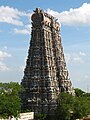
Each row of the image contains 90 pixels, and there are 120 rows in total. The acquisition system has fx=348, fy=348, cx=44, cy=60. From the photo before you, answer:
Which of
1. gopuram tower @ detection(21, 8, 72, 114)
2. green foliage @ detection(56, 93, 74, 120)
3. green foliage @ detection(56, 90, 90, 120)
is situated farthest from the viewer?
Answer: gopuram tower @ detection(21, 8, 72, 114)

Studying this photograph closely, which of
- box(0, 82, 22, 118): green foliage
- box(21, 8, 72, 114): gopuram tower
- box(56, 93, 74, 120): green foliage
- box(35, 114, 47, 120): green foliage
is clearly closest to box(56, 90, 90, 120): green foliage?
box(56, 93, 74, 120): green foliage

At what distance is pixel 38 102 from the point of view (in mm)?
104000

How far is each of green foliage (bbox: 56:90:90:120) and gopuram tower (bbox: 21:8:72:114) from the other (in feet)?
11.2

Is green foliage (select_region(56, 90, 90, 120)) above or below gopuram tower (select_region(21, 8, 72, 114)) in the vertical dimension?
below

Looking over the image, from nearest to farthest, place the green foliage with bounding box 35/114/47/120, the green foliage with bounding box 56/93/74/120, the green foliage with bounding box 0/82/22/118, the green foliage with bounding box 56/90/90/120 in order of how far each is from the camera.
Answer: the green foliage with bounding box 0/82/22/118 < the green foliage with bounding box 56/93/74/120 < the green foliage with bounding box 56/90/90/120 < the green foliage with bounding box 35/114/47/120

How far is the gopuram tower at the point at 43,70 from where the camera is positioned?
104 metres

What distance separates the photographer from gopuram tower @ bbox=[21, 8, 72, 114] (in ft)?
341

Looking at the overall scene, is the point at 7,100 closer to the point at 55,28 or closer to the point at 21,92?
the point at 21,92

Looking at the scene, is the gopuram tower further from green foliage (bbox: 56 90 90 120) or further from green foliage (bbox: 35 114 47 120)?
green foliage (bbox: 56 90 90 120)

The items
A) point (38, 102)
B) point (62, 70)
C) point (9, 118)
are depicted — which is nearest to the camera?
point (9, 118)

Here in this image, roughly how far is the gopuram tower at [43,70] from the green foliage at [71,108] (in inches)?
Result: 135

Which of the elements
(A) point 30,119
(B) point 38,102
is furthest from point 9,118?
(B) point 38,102

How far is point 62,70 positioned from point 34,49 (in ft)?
38.8

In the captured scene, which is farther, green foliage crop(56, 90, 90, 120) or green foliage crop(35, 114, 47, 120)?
green foliage crop(35, 114, 47, 120)
